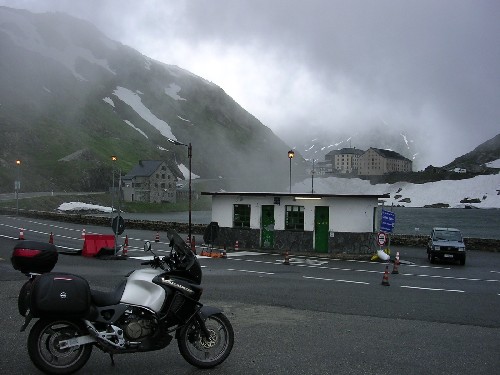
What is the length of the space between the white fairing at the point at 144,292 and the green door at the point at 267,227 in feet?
78.1

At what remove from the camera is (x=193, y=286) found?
6566mm

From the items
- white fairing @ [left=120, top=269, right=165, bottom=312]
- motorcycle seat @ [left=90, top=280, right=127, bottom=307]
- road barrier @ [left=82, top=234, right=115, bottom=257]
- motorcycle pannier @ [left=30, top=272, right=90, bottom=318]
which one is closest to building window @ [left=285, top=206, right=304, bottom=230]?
road barrier @ [left=82, top=234, right=115, bottom=257]

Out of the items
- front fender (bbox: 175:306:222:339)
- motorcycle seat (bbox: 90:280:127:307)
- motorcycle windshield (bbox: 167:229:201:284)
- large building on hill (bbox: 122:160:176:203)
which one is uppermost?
large building on hill (bbox: 122:160:176:203)

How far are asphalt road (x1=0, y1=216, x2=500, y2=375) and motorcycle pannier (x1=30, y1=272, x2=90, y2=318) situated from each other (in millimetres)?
1033

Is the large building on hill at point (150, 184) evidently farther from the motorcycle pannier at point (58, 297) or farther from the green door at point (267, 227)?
the motorcycle pannier at point (58, 297)

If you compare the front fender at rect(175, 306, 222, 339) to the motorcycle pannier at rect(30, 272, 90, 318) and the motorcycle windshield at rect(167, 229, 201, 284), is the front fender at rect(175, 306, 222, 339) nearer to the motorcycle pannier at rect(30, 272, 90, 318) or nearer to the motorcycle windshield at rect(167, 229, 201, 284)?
the motorcycle windshield at rect(167, 229, 201, 284)

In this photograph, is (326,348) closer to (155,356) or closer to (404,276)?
(155,356)

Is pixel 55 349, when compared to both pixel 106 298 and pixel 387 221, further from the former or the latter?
pixel 387 221

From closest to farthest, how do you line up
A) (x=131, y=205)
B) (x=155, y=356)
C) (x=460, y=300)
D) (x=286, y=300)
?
1. (x=155, y=356)
2. (x=286, y=300)
3. (x=460, y=300)
4. (x=131, y=205)

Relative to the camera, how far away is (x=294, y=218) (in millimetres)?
29859

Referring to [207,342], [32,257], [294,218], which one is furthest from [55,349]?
[294,218]

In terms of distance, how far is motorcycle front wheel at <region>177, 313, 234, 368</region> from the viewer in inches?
261

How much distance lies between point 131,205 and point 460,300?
111860mm

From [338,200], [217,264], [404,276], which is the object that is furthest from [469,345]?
[338,200]
